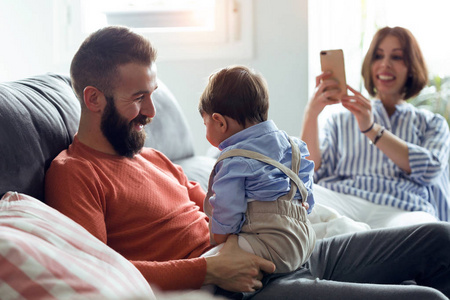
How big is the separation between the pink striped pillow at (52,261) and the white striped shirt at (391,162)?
159 cm

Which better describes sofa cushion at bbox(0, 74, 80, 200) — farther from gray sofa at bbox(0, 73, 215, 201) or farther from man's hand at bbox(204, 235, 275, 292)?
man's hand at bbox(204, 235, 275, 292)

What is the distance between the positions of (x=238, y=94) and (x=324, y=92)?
1.10 metres

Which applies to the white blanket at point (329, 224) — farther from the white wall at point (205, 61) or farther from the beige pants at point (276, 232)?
the white wall at point (205, 61)

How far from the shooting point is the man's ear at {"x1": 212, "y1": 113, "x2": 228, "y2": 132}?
56.9 inches

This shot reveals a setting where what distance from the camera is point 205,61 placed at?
3.37 m

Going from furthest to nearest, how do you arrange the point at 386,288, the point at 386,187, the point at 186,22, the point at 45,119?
the point at 186,22 → the point at 386,187 → the point at 45,119 → the point at 386,288

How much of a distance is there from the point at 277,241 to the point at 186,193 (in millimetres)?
394

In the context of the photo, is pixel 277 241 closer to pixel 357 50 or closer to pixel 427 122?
pixel 427 122

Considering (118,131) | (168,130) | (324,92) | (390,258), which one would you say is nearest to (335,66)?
(324,92)

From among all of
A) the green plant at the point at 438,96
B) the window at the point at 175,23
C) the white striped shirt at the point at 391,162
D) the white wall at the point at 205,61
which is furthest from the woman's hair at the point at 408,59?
the green plant at the point at 438,96

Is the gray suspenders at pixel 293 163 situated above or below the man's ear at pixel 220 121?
below

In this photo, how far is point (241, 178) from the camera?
136cm

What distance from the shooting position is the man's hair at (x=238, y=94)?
4.66 feet

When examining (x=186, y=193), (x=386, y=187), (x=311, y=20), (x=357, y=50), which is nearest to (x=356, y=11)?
(x=357, y=50)
